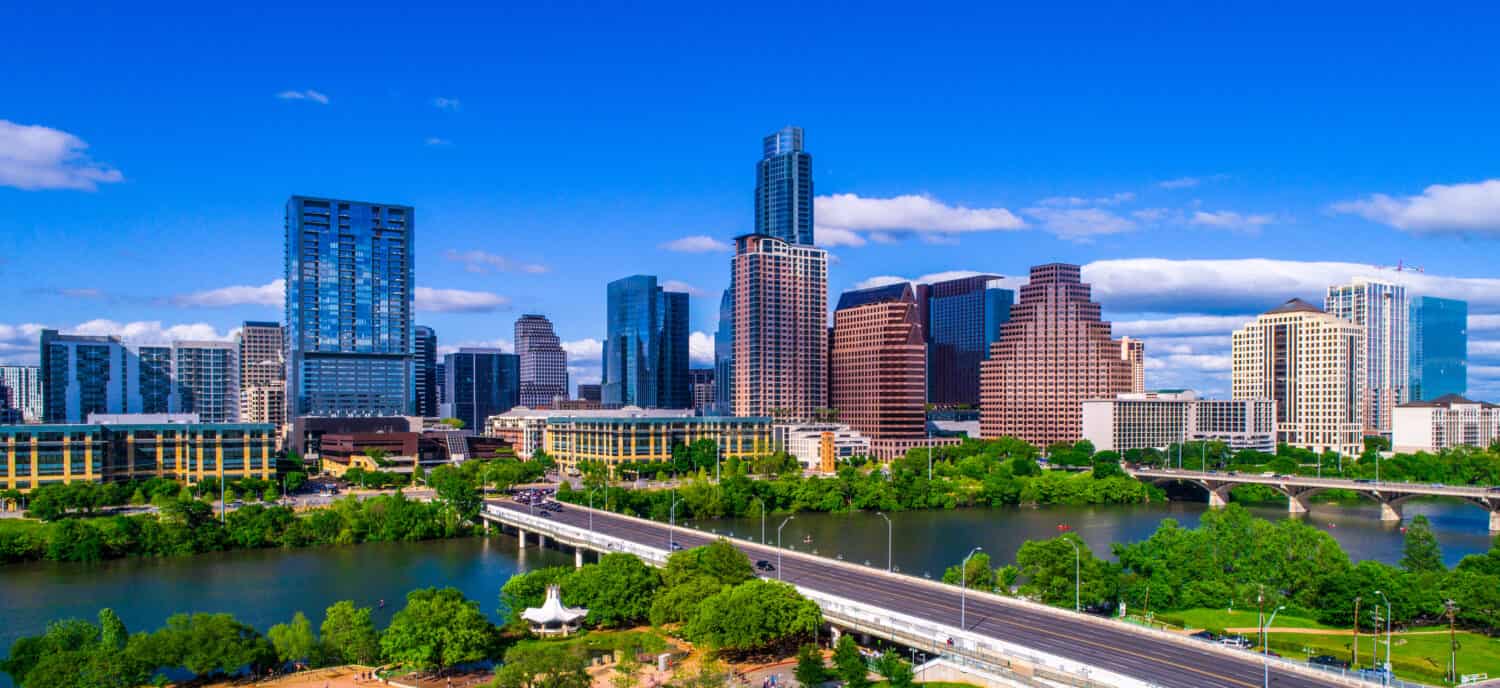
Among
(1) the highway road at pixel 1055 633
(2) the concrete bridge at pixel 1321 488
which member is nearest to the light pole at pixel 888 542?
(1) the highway road at pixel 1055 633

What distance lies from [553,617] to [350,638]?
11.4 m

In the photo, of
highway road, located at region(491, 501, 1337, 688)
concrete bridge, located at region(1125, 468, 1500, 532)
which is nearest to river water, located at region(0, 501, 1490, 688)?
concrete bridge, located at region(1125, 468, 1500, 532)

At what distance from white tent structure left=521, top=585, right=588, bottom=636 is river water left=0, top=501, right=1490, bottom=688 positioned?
11.8 metres

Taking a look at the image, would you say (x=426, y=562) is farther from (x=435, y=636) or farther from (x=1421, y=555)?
(x=1421, y=555)

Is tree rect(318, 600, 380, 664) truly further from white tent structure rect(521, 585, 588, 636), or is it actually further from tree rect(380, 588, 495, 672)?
white tent structure rect(521, 585, 588, 636)

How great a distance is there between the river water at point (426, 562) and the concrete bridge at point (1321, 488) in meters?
2.38

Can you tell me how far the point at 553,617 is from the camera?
2594 inches

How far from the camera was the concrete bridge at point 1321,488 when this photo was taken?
128 metres

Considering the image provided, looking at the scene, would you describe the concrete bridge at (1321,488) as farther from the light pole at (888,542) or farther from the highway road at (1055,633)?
the highway road at (1055,633)

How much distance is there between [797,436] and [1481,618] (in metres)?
130

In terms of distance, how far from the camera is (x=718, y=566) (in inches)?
2660

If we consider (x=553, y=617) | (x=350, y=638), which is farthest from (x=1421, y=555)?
(x=350, y=638)

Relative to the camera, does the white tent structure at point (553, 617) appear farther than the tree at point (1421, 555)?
No

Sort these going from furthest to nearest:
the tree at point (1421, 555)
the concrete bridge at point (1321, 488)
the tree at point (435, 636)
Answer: the concrete bridge at point (1321, 488) → the tree at point (1421, 555) → the tree at point (435, 636)
